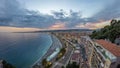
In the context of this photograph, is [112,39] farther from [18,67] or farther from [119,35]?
[18,67]

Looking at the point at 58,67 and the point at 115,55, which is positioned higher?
the point at 115,55

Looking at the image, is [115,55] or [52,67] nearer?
[115,55]

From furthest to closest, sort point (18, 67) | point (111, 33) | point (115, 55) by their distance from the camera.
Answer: point (18, 67)
point (111, 33)
point (115, 55)

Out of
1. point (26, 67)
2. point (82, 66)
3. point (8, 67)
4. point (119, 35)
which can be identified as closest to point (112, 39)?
point (119, 35)

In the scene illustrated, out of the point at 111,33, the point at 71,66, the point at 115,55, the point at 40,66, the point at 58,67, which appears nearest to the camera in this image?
the point at 115,55

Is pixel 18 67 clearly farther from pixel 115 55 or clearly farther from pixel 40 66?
pixel 115 55

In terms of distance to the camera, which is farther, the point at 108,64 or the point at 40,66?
the point at 40,66

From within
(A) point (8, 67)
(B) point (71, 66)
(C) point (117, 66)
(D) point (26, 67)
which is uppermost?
(C) point (117, 66)

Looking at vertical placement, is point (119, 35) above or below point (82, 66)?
above

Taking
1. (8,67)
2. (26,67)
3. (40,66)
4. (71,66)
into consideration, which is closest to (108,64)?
(8,67)
